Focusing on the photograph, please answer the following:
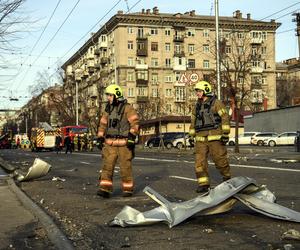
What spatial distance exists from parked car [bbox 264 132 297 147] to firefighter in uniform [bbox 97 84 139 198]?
43.3 m

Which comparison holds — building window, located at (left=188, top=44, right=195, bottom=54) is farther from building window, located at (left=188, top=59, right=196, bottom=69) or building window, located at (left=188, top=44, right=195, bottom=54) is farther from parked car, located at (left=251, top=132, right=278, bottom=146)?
parked car, located at (left=251, top=132, right=278, bottom=146)

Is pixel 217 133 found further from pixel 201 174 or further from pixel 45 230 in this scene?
pixel 45 230

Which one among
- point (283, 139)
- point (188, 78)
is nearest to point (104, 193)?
point (188, 78)

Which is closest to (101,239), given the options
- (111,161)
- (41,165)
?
(111,161)

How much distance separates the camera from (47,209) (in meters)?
8.56

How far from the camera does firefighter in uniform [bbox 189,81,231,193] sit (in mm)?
9602

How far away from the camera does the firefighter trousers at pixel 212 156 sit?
9.59 meters

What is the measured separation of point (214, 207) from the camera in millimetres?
6727

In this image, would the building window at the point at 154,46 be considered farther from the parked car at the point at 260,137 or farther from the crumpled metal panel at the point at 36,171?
the crumpled metal panel at the point at 36,171

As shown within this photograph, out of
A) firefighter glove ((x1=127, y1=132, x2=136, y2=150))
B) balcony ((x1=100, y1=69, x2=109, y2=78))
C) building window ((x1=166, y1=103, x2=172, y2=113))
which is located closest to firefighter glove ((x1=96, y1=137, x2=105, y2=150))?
firefighter glove ((x1=127, y1=132, x2=136, y2=150))

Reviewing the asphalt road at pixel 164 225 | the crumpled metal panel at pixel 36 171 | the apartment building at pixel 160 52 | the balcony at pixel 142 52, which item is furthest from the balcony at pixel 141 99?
the asphalt road at pixel 164 225

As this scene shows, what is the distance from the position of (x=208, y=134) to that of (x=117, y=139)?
1.66m

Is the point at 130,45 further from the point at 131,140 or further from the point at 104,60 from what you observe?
the point at 131,140

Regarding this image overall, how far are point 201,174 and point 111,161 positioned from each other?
1.64 meters
